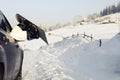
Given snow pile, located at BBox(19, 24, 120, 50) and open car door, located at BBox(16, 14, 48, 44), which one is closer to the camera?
open car door, located at BBox(16, 14, 48, 44)

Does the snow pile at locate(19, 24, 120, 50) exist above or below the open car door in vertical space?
below

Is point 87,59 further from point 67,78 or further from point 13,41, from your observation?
point 13,41

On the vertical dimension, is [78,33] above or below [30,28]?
below

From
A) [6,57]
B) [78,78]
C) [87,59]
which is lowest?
[87,59]

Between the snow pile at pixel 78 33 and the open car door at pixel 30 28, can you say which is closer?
the open car door at pixel 30 28

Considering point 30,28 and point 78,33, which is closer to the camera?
point 30,28

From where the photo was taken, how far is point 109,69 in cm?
1470

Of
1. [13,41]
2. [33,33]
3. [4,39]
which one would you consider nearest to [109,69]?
[33,33]

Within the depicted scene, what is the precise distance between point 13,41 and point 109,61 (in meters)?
9.70

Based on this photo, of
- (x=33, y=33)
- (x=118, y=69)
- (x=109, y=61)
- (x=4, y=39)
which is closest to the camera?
(x=4, y=39)

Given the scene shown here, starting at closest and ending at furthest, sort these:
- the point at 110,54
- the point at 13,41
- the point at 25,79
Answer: the point at 13,41 → the point at 25,79 → the point at 110,54

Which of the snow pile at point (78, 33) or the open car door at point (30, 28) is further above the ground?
the open car door at point (30, 28)

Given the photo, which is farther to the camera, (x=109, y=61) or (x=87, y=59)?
(x=87, y=59)

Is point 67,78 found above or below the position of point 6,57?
below
